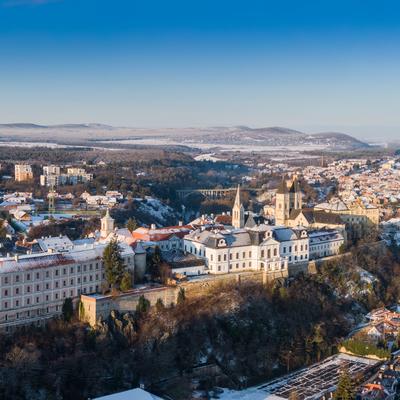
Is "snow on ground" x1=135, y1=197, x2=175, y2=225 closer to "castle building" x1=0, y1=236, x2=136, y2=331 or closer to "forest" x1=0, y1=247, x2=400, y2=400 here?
"forest" x1=0, y1=247, x2=400, y2=400

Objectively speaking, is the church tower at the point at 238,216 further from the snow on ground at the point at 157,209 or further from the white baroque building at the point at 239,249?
the snow on ground at the point at 157,209

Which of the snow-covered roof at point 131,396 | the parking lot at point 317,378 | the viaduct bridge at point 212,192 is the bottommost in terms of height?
the parking lot at point 317,378

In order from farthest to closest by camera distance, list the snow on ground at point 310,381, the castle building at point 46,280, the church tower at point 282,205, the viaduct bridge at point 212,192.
→ the viaduct bridge at point 212,192, the church tower at point 282,205, the castle building at point 46,280, the snow on ground at point 310,381

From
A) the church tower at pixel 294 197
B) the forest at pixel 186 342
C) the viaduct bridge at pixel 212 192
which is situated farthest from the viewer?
the viaduct bridge at pixel 212 192

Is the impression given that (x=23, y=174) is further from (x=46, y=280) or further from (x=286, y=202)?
(x=46, y=280)

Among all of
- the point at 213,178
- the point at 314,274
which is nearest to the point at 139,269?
the point at 314,274

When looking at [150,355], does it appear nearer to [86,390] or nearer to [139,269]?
[86,390]

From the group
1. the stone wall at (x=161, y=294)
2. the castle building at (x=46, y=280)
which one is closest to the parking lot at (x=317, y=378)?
the stone wall at (x=161, y=294)

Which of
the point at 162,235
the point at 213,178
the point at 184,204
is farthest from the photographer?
the point at 213,178
